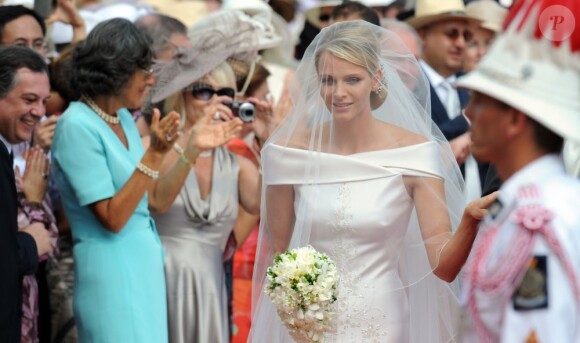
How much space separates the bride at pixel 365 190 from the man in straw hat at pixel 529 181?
7.65ft

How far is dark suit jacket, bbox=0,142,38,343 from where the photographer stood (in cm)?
564

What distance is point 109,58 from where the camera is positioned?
271 inches

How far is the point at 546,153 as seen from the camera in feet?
11.5

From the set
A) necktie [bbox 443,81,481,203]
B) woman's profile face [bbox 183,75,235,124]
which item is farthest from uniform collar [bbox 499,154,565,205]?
woman's profile face [bbox 183,75,235,124]

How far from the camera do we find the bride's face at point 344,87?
6168mm

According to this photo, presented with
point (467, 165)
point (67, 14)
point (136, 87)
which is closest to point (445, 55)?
point (467, 165)

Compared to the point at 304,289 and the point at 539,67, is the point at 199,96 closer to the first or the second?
the point at 304,289

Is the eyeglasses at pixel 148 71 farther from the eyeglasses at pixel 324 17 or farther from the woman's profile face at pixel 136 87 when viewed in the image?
the eyeglasses at pixel 324 17

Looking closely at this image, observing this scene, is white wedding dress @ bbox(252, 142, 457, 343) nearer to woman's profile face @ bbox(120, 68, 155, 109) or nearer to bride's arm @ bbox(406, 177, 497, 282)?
bride's arm @ bbox(406, 177, 497, 282)

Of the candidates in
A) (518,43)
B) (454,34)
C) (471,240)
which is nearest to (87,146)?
(471,240)

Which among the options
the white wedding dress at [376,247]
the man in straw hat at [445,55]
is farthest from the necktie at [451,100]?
the white wedding dress at [376,247]

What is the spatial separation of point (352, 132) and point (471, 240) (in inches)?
78.2

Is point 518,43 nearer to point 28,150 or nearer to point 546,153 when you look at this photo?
point 546,153

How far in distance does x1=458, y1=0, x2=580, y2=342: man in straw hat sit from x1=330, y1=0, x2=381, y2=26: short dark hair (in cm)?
548
